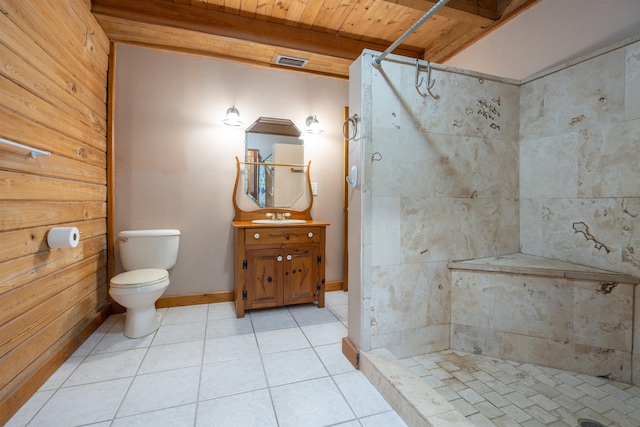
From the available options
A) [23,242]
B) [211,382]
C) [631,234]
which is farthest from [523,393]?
[23,242]

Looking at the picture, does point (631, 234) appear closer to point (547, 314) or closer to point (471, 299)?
point (547, 314)

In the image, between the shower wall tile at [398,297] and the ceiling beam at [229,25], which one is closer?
the shower wall tile at [398,297]

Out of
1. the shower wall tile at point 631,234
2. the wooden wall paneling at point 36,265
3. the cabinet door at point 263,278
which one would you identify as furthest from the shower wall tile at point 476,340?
the wooden wall paneling at point 36,265

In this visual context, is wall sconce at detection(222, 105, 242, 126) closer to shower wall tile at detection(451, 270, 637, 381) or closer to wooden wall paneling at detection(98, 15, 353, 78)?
A: wooden wall paneling at detection(98, 15, 353, 78)

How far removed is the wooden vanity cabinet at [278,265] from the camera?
2.44 m

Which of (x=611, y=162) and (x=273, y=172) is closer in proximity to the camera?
(x=611, y=162)

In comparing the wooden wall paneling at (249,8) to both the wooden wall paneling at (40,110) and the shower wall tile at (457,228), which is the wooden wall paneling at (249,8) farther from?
the shower wall tile at (457,228)

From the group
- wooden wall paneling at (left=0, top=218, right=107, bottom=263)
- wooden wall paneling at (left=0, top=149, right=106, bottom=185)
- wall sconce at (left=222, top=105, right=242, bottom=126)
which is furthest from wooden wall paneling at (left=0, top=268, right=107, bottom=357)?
wall sconce at (left=222, top=105, right=242, bottom=126)

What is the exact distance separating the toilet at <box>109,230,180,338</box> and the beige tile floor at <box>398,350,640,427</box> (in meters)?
1.83

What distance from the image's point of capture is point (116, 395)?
1462 mm

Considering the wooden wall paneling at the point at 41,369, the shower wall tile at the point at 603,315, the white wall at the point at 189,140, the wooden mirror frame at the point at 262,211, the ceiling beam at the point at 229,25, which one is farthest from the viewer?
the wooden mirror frame at the point at 262,211

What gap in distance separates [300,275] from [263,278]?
13.5 inches

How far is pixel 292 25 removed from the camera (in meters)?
2.56

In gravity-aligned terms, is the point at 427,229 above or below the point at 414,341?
above
